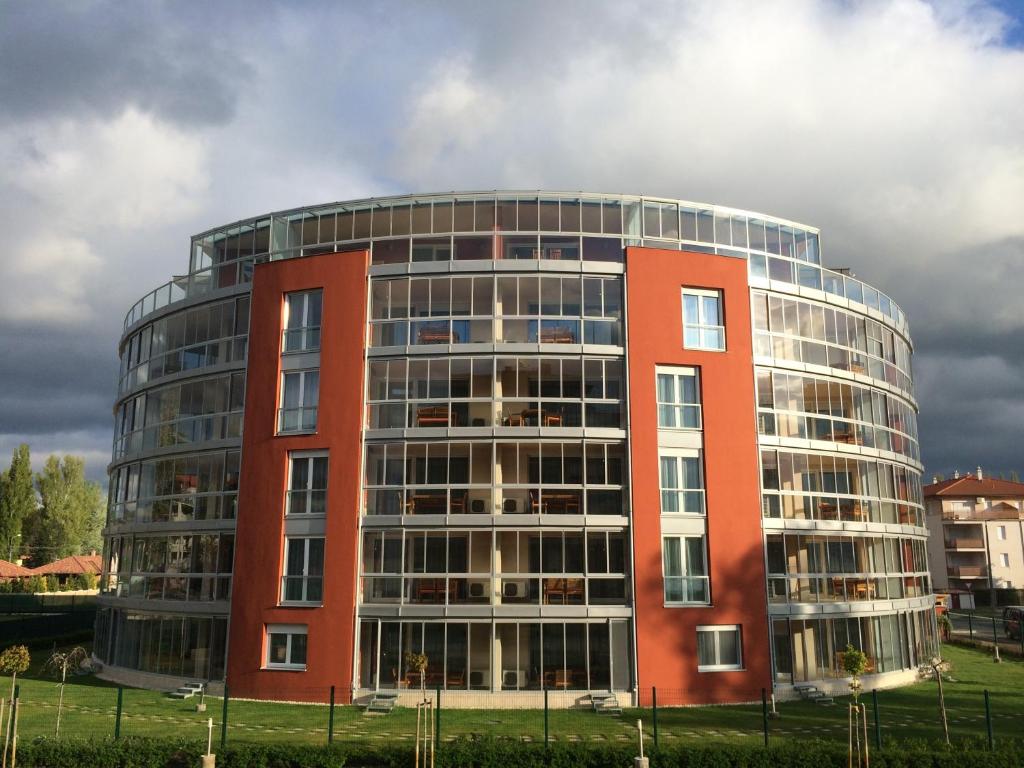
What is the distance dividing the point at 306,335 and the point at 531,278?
8.00 metres

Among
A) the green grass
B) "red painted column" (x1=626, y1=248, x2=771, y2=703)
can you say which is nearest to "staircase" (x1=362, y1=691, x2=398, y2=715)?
the green grass

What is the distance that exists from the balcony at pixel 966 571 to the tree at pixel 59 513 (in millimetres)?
88384

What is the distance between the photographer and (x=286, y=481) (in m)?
27.9

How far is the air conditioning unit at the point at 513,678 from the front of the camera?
2572 centimetres

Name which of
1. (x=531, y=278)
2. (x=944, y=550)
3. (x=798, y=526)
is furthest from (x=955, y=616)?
(x=531, y=278)

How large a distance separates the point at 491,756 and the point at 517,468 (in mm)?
11654

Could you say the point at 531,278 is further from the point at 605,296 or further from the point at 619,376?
the point at 619,376

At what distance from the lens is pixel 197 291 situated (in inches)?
1277

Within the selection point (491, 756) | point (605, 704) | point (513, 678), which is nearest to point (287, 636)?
point (513, 678)

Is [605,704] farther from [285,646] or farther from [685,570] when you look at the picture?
[285,646]

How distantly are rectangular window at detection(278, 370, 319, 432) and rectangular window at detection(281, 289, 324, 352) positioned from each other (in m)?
0.95

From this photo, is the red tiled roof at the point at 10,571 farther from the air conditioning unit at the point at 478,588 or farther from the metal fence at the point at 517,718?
the air conditioning unit at the point at 478,588

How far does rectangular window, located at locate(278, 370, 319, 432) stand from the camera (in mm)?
28294

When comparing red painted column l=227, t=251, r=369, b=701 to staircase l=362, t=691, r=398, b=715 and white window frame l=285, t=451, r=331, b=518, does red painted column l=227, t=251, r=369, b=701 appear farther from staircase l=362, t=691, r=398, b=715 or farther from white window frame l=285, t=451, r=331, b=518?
staircase l=362, t=691, r=398, b=715
